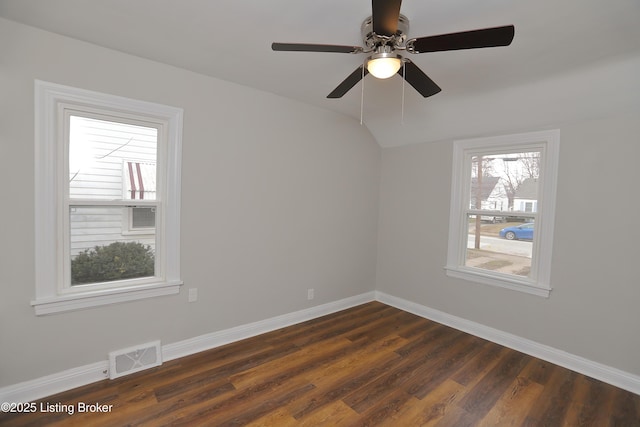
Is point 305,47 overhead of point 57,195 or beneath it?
overhead

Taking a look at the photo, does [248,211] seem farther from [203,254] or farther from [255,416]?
[255,416]

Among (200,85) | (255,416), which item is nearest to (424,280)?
(255,416)

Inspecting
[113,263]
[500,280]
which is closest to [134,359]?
[113,263]

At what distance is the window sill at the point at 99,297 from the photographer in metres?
2.11

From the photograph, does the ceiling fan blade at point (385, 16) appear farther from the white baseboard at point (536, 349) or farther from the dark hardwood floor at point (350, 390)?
the white baseboard at point (536, 349)

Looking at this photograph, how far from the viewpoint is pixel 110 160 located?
7.84ft

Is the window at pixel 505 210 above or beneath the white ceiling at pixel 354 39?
beneath

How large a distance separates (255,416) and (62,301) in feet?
5.23

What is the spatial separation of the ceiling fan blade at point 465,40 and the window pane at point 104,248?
2.47 metres

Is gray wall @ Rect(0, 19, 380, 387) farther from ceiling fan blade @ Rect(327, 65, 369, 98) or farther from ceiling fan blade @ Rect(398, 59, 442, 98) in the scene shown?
ceiling fan blade @ Rect(398, 59, 442, 98)

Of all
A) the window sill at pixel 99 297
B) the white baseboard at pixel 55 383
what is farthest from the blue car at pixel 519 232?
the white baseboard at pixel 55 383

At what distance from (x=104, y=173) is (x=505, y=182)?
3795 mm

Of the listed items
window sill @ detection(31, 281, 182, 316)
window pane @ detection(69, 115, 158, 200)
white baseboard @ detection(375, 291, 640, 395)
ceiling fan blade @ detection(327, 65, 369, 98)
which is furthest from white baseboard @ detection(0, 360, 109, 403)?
white baseboard @ detection(375, 291, 640, 395)

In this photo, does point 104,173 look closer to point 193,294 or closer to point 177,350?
point 193,294
